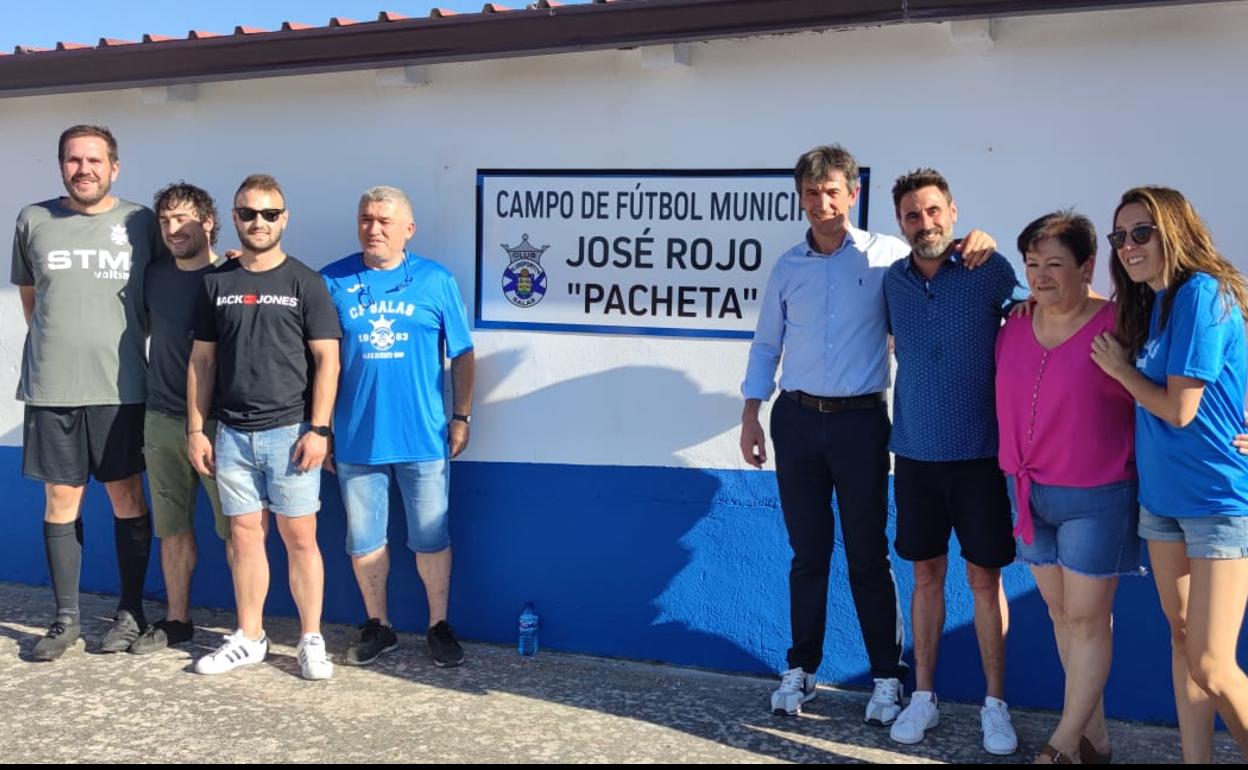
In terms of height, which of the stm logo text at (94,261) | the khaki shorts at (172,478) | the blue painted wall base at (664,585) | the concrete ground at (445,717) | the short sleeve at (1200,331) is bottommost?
the concrete ground at (445,717)

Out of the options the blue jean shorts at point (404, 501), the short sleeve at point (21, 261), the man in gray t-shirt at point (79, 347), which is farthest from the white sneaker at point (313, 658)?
the short sleeve at point (21, 261)

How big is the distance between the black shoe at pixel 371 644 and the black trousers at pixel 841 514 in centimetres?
175

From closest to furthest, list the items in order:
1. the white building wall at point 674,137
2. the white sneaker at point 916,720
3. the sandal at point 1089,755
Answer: the sandal at point 1089,755 < the white sneaker at point 916,720 < the white building wall at point 674,137

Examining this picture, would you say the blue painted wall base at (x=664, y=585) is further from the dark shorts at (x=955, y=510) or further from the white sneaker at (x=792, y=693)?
the dark shorts at (x=955, y=510)

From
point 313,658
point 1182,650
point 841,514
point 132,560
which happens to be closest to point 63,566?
point 132,560

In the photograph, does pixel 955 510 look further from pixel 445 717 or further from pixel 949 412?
pixel 445 717

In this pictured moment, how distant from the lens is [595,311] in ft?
16.4

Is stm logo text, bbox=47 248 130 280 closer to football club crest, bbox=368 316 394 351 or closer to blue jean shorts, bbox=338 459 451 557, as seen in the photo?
football club crest, bbox=368 316 394 351

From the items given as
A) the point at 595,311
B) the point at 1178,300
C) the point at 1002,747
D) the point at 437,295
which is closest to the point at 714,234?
the point at 595,311

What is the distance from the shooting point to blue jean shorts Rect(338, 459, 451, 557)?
16.0ft

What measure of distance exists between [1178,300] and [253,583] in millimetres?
3681

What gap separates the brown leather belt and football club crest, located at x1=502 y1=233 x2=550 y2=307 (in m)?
1.41

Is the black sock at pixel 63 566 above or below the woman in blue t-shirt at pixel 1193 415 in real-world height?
below

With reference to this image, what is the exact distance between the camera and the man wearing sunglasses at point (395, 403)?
4.80m
